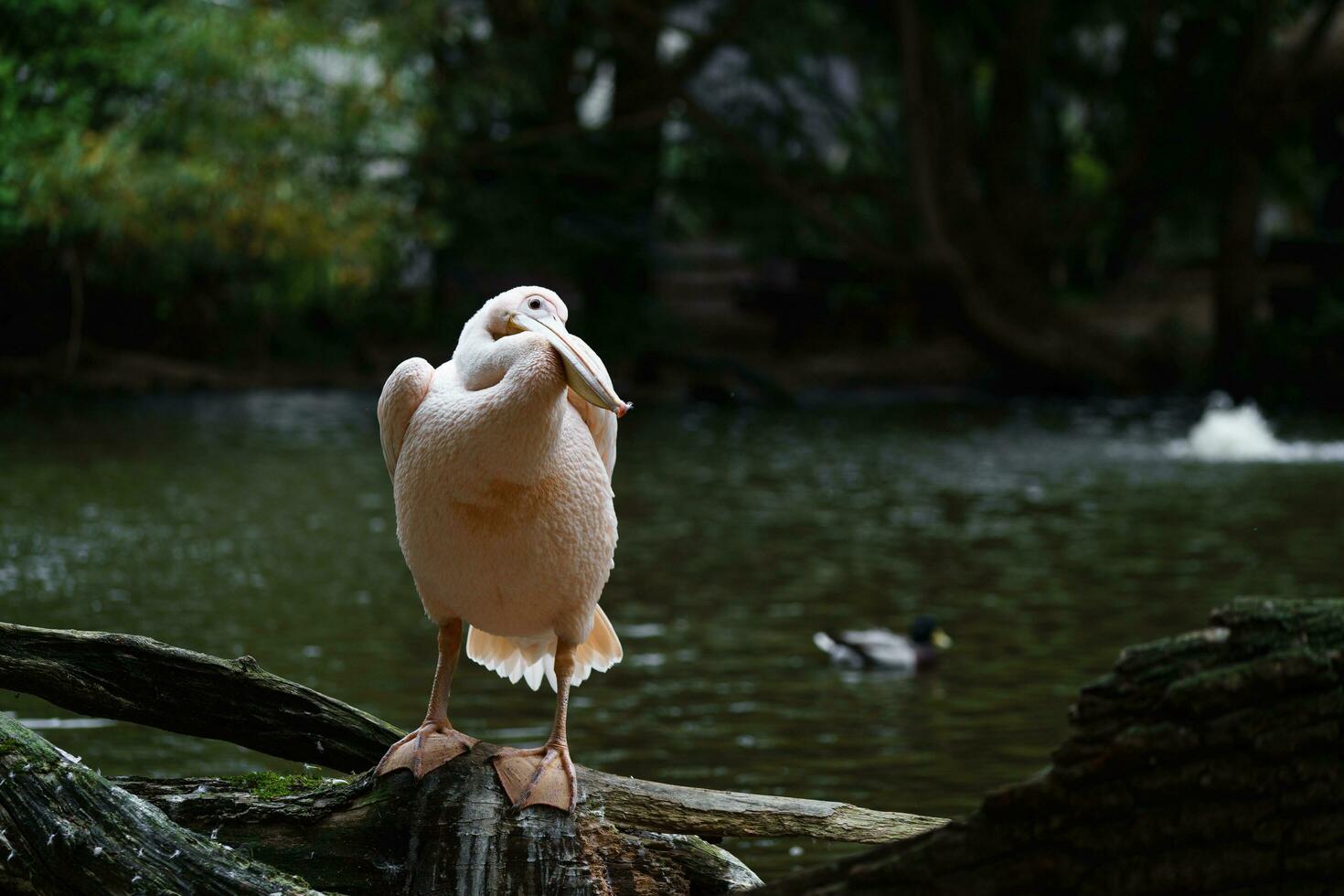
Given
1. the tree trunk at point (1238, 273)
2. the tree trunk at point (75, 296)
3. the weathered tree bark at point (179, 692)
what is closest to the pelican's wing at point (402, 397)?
the weathered tree bark at point (179, 692)

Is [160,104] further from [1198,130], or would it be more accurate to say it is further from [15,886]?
[1198,130]

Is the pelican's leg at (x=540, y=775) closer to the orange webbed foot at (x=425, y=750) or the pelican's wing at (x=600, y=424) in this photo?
the orange webbed foot at (x=425, y=750)

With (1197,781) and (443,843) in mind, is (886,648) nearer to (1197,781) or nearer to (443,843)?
(443,843)

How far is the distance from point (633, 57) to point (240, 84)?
10047mm

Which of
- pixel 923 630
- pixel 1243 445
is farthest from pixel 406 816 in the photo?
pixel 1243 445

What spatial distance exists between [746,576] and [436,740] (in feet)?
26.3

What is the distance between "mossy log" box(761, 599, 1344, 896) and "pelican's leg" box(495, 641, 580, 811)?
110 centimetres

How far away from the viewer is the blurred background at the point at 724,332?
898cm

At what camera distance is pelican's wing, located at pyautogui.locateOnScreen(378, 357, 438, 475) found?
360cm

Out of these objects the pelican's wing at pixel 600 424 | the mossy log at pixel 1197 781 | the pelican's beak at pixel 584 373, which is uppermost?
the pelican's beak at pixel 584 373

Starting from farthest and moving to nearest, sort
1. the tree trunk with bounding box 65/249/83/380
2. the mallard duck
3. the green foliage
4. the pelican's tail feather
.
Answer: the tree trunk with bounding box 65/249/83/380
the green foliage
the mallard duck
the pelican's tail feather

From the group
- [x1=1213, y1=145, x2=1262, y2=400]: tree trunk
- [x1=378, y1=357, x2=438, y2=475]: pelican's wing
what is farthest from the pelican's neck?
[x1=1213, y1=145, x2=1262, y2=400]: tree trunk

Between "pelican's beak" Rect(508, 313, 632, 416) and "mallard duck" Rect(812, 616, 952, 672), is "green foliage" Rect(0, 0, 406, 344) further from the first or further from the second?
"pelican's beak" Rect(508, 313, 632, 416)

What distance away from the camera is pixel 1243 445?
1838cm
